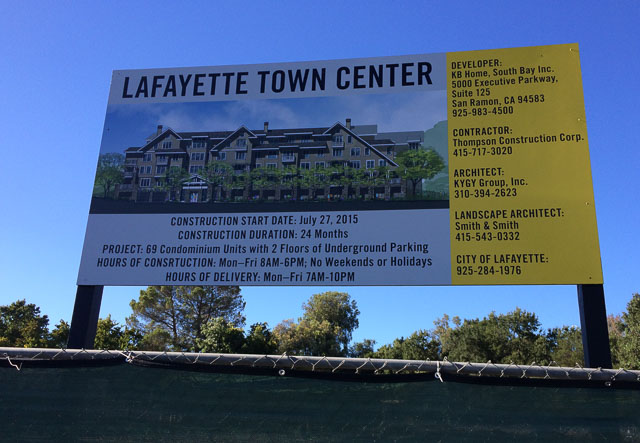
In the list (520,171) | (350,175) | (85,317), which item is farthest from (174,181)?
(520,171)

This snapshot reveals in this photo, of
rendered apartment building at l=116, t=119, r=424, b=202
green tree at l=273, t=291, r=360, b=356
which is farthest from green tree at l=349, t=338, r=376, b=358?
rendered apartment building at l=116, t=119, r=424, b=202

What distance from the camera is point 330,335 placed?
3884 centimetres

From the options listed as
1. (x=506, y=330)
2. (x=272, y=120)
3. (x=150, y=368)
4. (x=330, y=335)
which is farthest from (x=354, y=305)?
(x=150, y=368)

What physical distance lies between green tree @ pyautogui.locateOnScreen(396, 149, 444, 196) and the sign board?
2 centimetres

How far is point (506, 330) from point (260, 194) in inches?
1250

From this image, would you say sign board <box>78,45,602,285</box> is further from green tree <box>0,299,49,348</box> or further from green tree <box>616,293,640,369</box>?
green tree <box>0,299,49,348</box>

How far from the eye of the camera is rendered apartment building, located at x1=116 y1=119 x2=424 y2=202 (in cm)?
622

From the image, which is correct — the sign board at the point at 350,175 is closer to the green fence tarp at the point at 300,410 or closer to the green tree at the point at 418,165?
the green tree at the point at 418,165

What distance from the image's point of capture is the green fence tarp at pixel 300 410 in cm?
306

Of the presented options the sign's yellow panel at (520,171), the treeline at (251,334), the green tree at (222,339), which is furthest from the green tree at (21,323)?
the sign's yellow panel at (520,171)

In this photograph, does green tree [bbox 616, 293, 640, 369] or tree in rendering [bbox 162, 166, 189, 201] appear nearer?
tree in rendering [bbox 162, 166, 189, 201]

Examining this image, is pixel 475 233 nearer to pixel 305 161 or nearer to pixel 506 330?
pixel 305 161

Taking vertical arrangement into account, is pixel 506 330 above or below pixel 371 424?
above

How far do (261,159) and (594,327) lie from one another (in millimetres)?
3980
